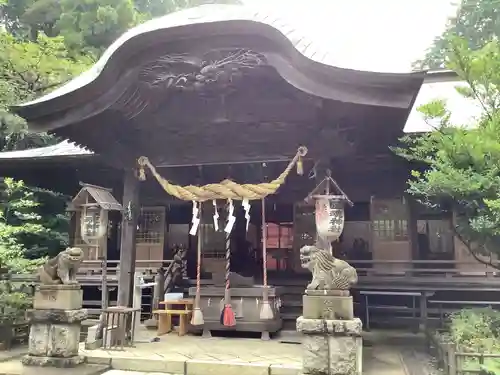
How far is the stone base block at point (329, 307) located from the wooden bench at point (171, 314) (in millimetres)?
3996

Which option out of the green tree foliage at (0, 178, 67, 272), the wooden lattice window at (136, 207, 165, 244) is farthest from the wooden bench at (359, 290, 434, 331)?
the green tree foliage at (0, 178, 67, 272)

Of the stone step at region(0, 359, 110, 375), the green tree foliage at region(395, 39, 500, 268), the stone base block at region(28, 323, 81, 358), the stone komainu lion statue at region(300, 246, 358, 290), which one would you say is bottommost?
the stone step at region(0, 359, 110, 375)

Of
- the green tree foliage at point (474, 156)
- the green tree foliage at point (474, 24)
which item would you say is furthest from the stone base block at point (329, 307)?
the green tree foliage at point (474, 24)

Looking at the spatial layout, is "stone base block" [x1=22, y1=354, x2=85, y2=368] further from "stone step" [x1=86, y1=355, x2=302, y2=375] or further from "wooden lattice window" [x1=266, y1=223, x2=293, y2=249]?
"wooden lattice window" [x1=266, y1=223, x2=293, y2=249]

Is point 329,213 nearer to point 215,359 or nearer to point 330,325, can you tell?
point 330,325

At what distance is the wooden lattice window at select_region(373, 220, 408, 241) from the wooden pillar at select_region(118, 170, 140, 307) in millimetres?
5534

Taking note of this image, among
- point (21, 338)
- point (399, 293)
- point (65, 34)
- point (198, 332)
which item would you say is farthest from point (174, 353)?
point (65, 34)

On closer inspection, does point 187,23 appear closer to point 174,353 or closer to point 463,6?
point 174,353

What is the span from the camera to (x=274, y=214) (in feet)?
41.9

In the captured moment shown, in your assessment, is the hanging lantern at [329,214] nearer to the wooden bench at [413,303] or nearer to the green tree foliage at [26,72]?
the wooden bench at [413,303]

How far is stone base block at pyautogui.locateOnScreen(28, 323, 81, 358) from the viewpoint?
21.8 feet

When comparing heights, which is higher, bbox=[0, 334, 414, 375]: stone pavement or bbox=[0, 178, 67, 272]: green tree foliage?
bbox=[0, 178, 67, 272]: green tree foliage

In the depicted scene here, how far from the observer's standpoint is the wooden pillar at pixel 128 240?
8641mm

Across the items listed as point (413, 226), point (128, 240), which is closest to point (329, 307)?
point (128, 240)
